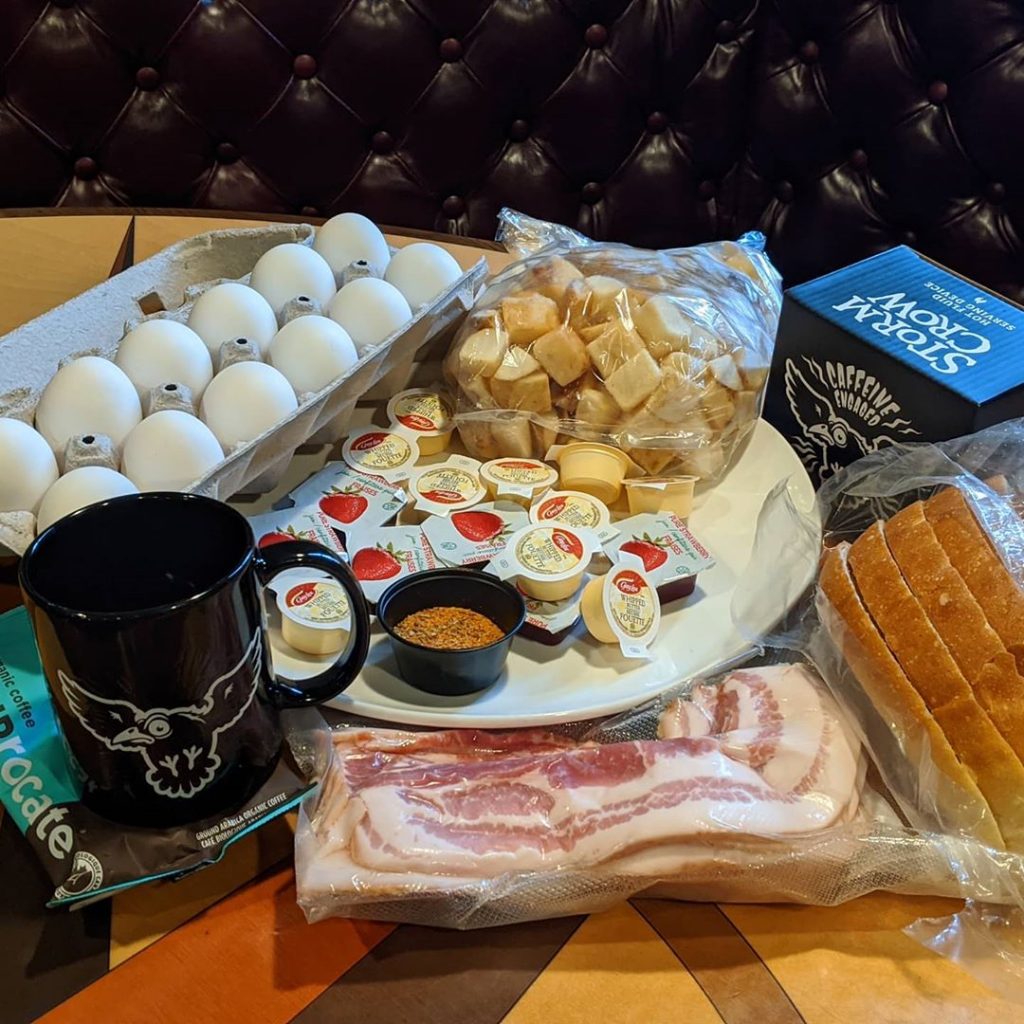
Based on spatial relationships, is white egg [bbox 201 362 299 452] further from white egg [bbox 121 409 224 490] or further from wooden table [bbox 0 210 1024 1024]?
wooden table [bbox 0 210 1024 1024]

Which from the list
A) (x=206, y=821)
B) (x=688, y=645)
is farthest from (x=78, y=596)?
(x=688, y=645)

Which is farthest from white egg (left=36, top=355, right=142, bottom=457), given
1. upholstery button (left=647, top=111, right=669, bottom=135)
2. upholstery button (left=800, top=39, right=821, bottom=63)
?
upholstery button (left=800, top=39, right=821, bottom=63)

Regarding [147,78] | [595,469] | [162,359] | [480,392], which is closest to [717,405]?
[595,469]

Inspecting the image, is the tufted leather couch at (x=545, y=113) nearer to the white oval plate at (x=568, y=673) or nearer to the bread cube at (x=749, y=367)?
the bread cube at (x=749, y=367)

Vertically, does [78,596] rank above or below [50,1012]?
above

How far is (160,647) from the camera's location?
603 millimetres

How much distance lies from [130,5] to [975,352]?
4.84 ft

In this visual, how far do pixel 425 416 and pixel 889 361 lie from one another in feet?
1.69

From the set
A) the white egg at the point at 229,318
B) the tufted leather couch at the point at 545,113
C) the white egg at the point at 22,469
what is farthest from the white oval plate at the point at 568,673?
the tufted leather couch at the point at 545,113

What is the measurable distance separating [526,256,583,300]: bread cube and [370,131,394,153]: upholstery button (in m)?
0.84

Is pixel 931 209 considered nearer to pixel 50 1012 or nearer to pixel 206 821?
pixel 206 821

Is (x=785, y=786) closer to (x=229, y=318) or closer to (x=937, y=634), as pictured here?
(x=937, y=634)

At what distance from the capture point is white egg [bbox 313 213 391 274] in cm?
125

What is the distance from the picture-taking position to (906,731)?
748mm
